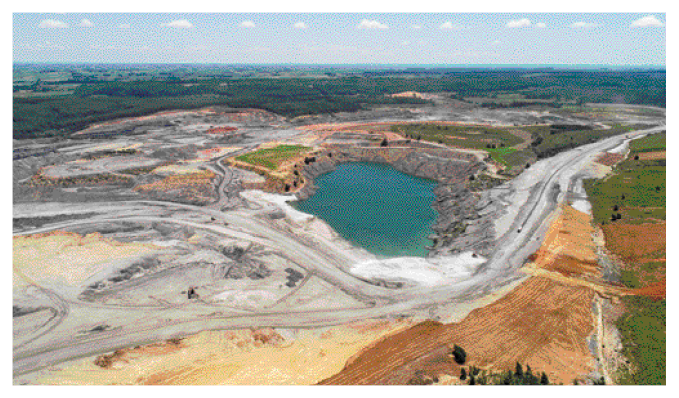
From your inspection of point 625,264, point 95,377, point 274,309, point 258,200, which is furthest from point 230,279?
point 625,264

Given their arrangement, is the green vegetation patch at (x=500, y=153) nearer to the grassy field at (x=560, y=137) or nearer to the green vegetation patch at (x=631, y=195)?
the grassy field at (x=560, y=137)

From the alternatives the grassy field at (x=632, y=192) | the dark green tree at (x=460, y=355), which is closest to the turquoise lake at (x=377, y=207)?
the dark green tree at (x=460, y=355)

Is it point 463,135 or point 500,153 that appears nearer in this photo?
point 500,153

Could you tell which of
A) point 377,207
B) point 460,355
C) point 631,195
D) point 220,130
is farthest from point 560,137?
point 220,130

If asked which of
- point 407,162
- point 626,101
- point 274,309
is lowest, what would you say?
point 274,309

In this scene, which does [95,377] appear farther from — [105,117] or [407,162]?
[105,117]

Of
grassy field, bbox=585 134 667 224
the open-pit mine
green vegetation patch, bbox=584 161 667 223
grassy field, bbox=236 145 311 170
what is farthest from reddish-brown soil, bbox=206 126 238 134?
grassy field, bbox=585 134 667 224

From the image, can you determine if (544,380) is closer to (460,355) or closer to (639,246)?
(460,355)
